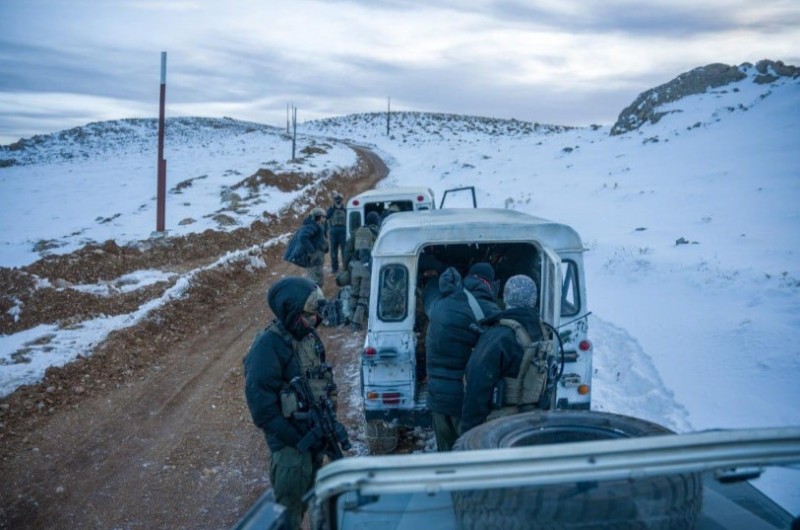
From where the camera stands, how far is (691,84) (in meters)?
42.8

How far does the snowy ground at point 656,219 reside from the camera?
6922 millimetres

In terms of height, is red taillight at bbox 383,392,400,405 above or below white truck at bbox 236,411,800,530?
below

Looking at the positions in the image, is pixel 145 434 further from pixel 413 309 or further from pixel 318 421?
pixel 318 421

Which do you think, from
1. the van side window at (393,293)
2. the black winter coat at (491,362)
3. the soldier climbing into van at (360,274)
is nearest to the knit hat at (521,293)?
the black winter coat at (491,362)

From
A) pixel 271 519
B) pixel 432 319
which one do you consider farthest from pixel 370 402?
pixel 271 519

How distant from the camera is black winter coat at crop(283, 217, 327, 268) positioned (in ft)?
33.7

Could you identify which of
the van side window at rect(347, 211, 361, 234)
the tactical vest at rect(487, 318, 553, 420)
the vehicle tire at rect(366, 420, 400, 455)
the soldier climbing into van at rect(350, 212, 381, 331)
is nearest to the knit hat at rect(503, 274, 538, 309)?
the tactical vest at rect(487, 318, 553, 420)

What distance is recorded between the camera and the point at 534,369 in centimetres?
399

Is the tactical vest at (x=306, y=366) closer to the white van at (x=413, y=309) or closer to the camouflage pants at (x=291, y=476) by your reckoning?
the camouflage pants at (x=291, y=476)

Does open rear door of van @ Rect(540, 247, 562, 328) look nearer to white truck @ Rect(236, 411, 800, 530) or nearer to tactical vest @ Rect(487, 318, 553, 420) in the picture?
tactical vest @ Rect(487, 318, 553, 420)

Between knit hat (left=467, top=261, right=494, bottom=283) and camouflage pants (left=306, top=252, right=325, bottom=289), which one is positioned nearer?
knit hat (left=467, top=261, right=494, bottom=283)

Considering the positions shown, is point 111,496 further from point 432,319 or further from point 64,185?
point 64,185

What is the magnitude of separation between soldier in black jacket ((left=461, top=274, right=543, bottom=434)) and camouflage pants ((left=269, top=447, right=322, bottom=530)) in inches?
45.2

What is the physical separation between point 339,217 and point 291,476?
8.44 metres
